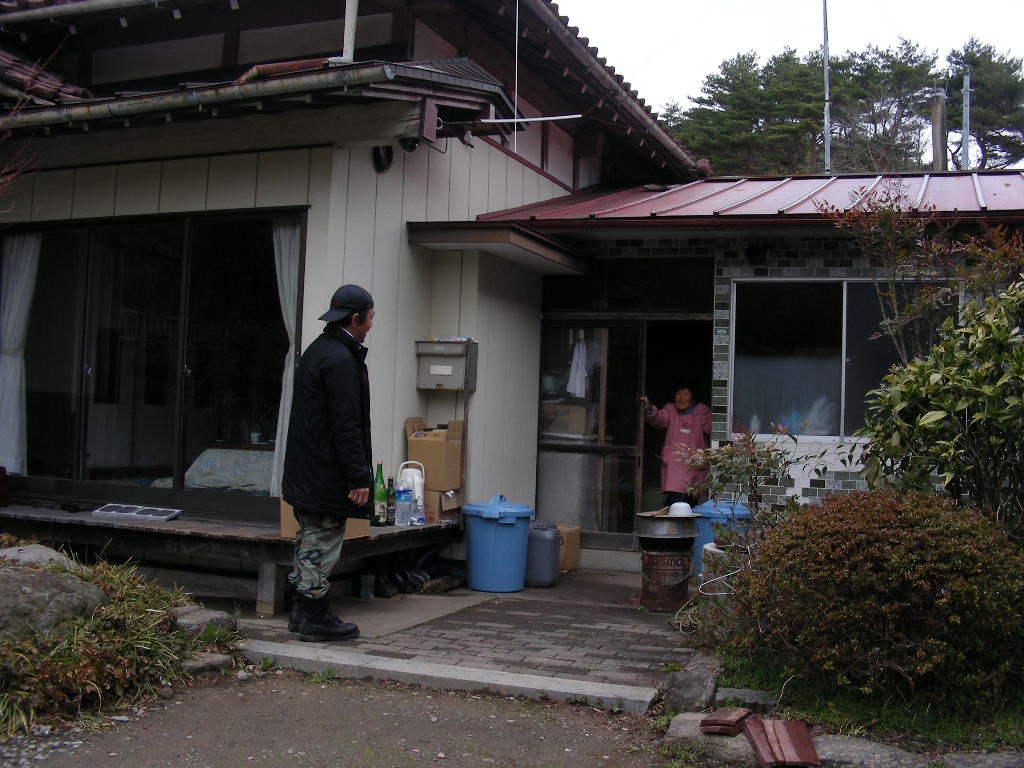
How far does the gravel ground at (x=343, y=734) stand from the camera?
12.8 ft

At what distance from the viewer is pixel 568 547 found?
8.66 meters

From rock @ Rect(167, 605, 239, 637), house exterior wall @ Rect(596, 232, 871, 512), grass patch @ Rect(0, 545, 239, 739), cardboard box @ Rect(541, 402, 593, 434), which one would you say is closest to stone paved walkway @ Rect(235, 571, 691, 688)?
rock @ Rect(167, 605, 239, 637)

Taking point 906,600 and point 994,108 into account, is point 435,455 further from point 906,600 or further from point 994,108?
point 994,108

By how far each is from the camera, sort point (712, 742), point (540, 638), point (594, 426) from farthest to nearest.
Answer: point (594, 426), point (540, 638), point (712, 742)

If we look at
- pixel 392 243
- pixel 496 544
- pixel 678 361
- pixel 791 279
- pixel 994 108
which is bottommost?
pixel 496 544

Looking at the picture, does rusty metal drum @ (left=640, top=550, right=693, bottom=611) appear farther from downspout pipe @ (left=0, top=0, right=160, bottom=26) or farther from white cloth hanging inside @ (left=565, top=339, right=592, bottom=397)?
downspout pipe @ (left=0, top=0, right=160, bottom=26)

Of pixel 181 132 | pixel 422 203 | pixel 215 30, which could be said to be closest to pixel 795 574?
pixel 422 203

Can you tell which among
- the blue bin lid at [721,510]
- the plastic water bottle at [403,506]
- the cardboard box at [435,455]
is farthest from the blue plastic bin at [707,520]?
the plastic water bottle at [403,506]

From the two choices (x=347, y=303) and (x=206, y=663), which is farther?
(x=347, y=303)

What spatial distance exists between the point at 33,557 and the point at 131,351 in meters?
2.85

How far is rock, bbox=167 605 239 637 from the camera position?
5195mm

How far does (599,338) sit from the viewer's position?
364 inches

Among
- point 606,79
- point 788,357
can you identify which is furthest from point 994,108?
point 788,357

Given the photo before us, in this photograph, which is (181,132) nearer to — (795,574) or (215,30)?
(215,30)
